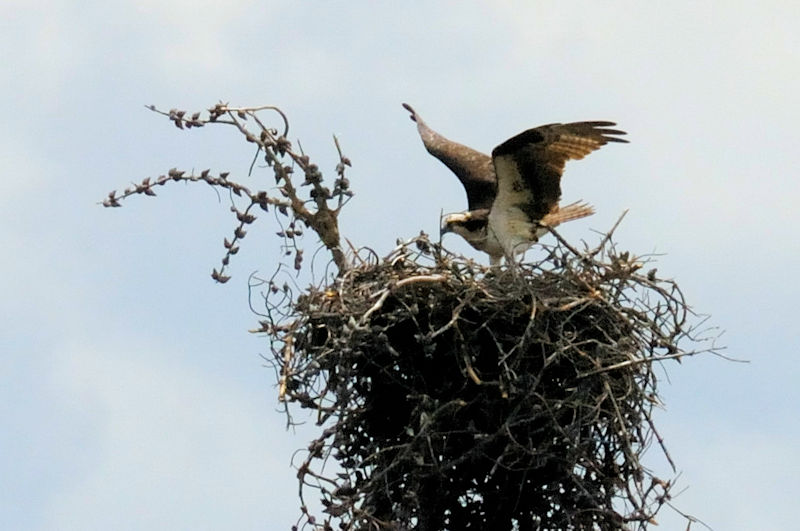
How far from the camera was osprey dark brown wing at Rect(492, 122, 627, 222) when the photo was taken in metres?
7.59

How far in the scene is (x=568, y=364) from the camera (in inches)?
257

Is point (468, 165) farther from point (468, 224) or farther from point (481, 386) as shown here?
point (481, 386)


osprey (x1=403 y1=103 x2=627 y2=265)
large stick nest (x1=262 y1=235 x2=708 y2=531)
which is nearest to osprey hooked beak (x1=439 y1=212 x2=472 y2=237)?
osprey (x1=403 y1=103 x2=627 y2=265)

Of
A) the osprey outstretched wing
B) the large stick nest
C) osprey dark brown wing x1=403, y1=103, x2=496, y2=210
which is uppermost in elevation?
osprey dark brown wing x1=403, y1=103, x2=496, y2=210

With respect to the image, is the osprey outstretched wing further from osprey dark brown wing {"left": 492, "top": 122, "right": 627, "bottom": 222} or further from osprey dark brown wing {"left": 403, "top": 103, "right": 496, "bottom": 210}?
osprey dark brown wing {"left": 403, "top": 103, "right": 496, "bottom": 210}

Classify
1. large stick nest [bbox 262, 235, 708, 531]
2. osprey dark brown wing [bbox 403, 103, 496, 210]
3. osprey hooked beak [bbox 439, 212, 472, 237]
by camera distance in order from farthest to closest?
osprey dark brown wing [bbox 403, 103, 496, 210], osprey hooked beak [bbox 439, 212, 472, 237], large stick nest [bbox 262, 235, 708, 531]

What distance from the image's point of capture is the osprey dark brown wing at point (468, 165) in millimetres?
8766

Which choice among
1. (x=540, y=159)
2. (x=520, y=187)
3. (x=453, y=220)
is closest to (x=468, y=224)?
(x=453, y=220)

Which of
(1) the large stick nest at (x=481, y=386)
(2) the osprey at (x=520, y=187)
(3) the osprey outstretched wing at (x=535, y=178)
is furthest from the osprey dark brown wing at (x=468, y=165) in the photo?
(1) the large stick nest at (x=481, y=386)

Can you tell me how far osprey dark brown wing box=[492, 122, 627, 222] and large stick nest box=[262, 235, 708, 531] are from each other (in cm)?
106

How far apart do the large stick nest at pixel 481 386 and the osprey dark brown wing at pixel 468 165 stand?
2081 mm

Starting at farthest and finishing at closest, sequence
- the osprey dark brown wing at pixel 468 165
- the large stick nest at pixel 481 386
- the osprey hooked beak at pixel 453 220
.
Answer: the osprey dark brown wing at pixel 468 165, the osprey hooked beak at pixel 453 220, the large stick nest at pixel 481 386

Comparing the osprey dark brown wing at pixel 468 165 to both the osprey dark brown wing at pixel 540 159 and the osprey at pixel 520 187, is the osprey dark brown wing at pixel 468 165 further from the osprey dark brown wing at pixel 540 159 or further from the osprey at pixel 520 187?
the osprey dark brown wing at pixel 540 159

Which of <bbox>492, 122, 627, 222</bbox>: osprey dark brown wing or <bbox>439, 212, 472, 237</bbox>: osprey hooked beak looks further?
<bbox>439, 212, 472, 237</bbox>: osprey hooked beak
